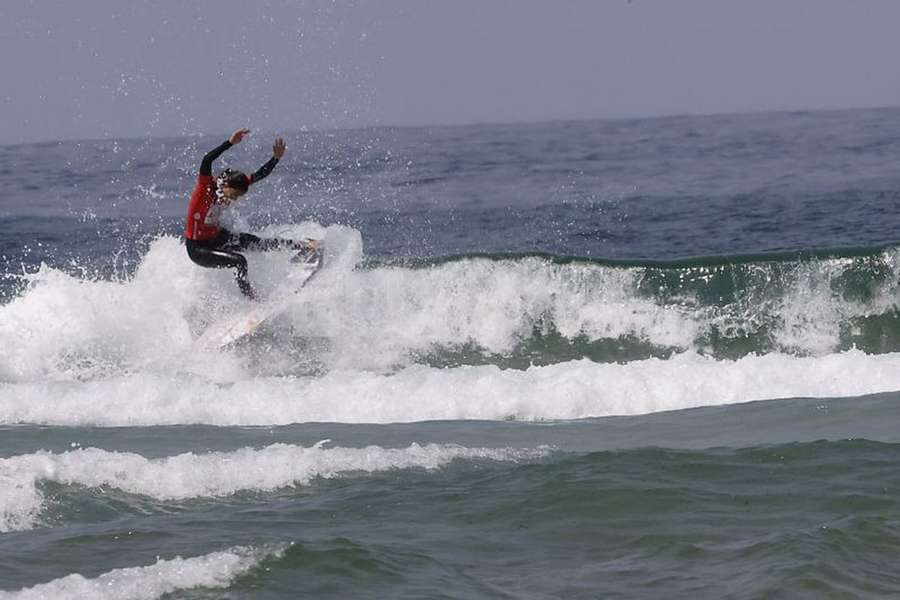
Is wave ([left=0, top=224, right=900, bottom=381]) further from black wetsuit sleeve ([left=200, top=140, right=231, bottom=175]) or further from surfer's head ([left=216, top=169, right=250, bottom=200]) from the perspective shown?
black wetsuit sleeve ([left=200, top=140, right=231, bottom=175])

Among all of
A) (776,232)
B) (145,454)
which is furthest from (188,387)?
(776,232)

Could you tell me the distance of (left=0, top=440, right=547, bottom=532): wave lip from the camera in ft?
28.7

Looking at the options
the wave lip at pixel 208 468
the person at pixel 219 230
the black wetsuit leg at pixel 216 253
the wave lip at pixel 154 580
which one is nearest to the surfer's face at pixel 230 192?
the person at pixel 219 230

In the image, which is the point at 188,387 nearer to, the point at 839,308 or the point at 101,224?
the point at 839,308

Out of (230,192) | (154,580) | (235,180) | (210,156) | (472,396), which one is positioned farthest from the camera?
(230,192)

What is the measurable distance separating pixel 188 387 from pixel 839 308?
7.42m

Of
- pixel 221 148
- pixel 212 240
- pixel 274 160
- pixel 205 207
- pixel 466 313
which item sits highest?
pixel 221 148

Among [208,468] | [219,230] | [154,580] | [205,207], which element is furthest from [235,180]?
[154,580]

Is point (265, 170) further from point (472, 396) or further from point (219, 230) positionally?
point (472, 396)

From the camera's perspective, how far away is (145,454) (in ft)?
34.1

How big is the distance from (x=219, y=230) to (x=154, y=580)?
7.81 metres

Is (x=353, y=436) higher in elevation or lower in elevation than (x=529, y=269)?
lower

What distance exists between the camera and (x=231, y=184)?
13539 millimetres

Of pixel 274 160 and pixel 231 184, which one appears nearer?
pixel 274 160
